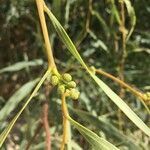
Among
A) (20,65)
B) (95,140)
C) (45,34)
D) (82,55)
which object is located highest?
(45,34)

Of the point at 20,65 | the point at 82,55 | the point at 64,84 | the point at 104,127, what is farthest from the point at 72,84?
the point at 82,55

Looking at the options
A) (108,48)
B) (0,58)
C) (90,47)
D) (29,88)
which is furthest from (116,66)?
(0,58)

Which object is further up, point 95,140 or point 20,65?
point 95,140

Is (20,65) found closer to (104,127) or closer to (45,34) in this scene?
(104,127)

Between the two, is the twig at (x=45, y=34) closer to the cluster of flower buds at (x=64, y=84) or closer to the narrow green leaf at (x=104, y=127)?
the cluster of flower buds at (x=64, y=84)

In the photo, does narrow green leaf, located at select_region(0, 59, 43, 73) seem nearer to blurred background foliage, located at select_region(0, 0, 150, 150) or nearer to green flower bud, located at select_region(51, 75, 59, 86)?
blurred background foliage, located at select_region(0, 0, 150, 150)

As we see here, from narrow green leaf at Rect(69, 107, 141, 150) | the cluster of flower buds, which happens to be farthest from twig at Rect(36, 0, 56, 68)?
narrow green leaf at Rect(69, 107, 141, 150)
